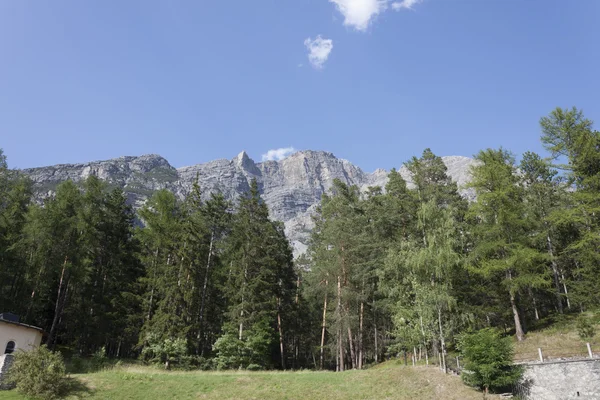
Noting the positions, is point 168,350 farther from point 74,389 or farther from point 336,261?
point 336,261

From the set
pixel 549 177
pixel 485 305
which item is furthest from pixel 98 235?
pixel 549 177

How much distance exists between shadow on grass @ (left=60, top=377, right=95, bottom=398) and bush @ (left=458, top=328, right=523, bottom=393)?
20.1 meters

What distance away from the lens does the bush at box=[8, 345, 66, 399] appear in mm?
19438

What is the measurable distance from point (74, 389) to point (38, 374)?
195 centimetres

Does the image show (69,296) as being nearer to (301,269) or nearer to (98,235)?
(98,235)

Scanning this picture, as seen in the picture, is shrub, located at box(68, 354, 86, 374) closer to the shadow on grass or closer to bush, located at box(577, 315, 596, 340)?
the shadow on grass

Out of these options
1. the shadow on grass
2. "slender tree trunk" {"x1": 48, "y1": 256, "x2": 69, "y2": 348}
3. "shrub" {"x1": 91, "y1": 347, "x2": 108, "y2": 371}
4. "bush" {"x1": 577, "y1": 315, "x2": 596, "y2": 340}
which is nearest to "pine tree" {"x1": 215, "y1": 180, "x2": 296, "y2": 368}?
"shrub" {"x1": 91, "y1": 347, "x2": 108, "y2": 371}

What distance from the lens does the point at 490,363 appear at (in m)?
19.4

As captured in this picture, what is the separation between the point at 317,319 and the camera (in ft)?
152

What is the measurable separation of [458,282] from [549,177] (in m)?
16.7

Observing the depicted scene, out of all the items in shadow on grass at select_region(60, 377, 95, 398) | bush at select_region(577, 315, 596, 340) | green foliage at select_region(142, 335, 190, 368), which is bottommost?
shadow on grass at select_region(60, 377, 95, 398)

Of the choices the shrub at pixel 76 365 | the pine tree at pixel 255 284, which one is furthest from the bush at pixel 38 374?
the pine tree at pixel 255 284

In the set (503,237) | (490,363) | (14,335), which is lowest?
(490,363)

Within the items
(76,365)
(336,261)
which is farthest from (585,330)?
(76,365)
